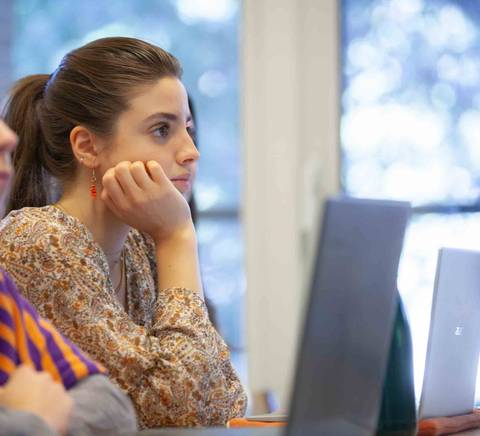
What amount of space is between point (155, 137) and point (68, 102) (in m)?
0.19

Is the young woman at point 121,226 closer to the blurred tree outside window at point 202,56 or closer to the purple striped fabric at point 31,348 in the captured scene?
the purple striped fabric at point 31,348

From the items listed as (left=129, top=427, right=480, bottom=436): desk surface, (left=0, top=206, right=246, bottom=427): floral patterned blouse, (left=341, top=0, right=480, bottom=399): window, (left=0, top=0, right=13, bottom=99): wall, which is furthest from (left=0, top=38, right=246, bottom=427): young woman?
(left=0, top=0, right=13, bottom=99): wall

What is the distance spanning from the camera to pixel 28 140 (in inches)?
70.4

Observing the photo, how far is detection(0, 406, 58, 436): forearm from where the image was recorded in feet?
2.70

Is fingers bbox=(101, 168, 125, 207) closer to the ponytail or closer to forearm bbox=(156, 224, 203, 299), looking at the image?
forearm bbox=(156, 224, 203, 299)

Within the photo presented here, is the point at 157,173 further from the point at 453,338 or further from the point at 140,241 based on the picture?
the point at 453,338

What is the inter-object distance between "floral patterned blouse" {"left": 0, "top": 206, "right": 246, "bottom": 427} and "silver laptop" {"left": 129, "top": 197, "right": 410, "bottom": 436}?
16.3 inches

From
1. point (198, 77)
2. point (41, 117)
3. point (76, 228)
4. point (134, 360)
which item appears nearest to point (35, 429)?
point (134, 360)

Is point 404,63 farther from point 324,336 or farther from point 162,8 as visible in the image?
point 324,336

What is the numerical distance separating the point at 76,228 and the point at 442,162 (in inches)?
80.9

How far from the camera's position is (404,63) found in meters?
3.41

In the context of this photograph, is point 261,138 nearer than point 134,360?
No

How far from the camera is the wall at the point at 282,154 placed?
352 cm

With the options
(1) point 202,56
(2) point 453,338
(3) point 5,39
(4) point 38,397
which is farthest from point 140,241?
(3) point 5,39
